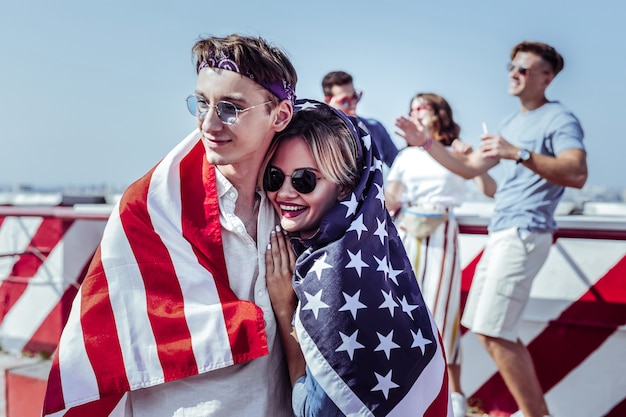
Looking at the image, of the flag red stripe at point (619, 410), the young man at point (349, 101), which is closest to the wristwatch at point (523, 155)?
the young man at point (349, 101)

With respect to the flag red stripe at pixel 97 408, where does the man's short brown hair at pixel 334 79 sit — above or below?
above

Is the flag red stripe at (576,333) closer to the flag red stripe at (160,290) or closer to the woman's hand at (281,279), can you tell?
the woman's hand at (281,279)

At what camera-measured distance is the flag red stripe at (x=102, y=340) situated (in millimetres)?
1564

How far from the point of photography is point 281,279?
1.63 m

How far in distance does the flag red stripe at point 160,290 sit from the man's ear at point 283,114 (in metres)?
0.37

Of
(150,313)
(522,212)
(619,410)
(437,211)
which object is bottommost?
(619,410)

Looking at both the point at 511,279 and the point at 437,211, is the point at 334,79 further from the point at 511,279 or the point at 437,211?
the point at 511,279

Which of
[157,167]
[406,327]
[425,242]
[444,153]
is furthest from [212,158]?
[425,242]

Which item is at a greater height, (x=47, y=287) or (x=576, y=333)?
(x=576, y=333)

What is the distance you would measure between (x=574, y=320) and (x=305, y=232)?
244 cm

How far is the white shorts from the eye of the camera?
3.37 meters

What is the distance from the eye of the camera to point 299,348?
164 cm

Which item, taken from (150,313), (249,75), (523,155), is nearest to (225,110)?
(249,75)

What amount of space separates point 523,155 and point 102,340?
241 cm
